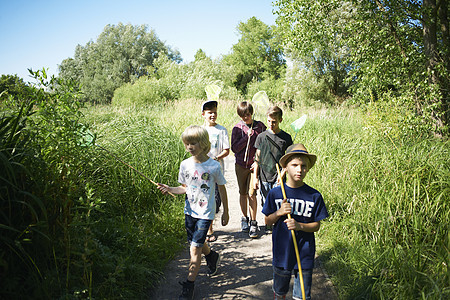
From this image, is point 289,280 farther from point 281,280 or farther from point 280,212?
point 280,212

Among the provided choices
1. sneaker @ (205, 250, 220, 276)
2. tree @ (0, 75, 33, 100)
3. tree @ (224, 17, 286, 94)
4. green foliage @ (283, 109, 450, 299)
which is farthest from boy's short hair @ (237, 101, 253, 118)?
tree @ (224, 17, 286, 94)

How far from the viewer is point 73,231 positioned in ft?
8.88

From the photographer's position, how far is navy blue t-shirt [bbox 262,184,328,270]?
2359mm

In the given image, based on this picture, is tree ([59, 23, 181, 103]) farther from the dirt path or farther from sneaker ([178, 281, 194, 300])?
sneaker ([178, 281, 194, 300])

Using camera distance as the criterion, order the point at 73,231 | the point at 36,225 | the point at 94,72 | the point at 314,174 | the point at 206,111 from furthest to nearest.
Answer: the point at 94,72 < the point at 314,174 < the point at 206,111 < the point at 73,231 < the point at 36,225

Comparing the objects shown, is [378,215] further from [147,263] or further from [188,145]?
[147,263]

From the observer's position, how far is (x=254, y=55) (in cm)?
4869

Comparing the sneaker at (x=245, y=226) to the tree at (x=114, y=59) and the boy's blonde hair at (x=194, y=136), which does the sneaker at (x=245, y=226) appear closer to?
the boy's blonde hair at (x=194, y=136)

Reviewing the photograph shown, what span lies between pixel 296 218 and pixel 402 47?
269 inches

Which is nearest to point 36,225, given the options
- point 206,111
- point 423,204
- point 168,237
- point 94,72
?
point 168,237

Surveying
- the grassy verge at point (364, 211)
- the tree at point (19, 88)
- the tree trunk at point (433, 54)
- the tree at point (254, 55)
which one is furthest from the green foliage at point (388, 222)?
the tree at point (254, 55)

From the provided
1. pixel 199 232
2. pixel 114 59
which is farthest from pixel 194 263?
pixel 114 59

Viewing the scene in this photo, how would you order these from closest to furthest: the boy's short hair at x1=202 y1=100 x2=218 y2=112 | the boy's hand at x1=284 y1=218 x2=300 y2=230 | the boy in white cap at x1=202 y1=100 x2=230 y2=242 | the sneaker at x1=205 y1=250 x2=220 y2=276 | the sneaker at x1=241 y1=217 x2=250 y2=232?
1. the boy's hand at x1=284 y1=218 x2=300 y2=230
2. the sneaker at x1=205 y1=250 x2=220 y2=276
3. the boy's short hair at x1=202 y1=100 x2=218 y2=112
4. the boy in white cap at x1=202 y1=100 x2=230 y2=242
5. the sneaker at x1=241 y1=217 x2=250 y2=232

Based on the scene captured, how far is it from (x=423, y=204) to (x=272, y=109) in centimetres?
197
